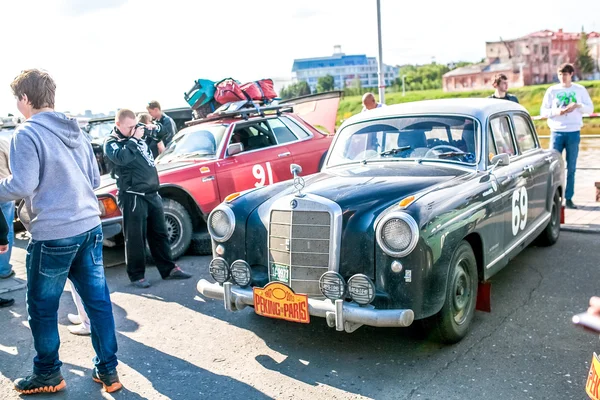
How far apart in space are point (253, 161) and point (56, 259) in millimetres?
4446

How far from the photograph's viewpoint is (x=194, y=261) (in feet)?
23.1

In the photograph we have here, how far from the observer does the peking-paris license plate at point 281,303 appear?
3.90 m

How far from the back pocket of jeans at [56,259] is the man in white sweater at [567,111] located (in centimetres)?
683

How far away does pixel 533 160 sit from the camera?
234 inches

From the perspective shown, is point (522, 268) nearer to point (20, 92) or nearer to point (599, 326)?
point (599, 326)

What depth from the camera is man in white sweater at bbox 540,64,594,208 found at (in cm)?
809

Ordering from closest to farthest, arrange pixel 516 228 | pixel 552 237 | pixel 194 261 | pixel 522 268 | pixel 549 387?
pixel 549 387, pixel 516 228, pixel 522 268, pixel 552 237, pixel 194 261

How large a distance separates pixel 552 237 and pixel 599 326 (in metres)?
5.06

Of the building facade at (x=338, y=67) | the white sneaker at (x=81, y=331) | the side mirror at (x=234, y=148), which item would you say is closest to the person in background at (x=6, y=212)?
the white sneaker at (x=81, y=331)

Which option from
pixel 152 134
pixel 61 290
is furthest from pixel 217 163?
pixel 61 290

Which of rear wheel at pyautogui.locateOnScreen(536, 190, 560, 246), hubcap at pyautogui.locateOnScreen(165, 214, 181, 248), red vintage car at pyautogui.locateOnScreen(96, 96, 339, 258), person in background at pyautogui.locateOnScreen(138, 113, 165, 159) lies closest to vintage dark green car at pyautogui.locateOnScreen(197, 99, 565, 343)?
rear wheel at pyautogui.locateOnScreen(536, 190, 560, 246)

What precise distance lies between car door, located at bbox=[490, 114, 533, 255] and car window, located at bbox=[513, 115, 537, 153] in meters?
0.21

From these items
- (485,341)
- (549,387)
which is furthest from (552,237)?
(549,387)

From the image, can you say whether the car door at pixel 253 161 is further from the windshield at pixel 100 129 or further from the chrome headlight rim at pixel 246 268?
the windshield at pixel 100 129
